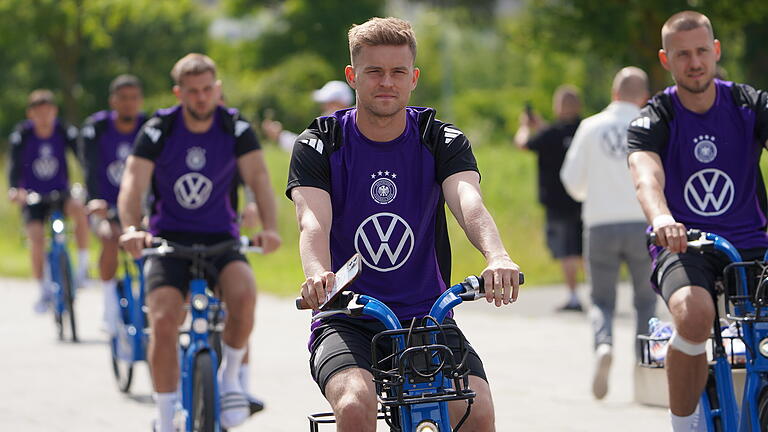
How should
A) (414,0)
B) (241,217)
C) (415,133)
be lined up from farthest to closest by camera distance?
1. (414,0)
2. (241,217)
3. (415,133)

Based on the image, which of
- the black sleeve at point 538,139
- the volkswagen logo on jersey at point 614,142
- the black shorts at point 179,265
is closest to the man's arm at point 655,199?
the black shorts at point 179,265

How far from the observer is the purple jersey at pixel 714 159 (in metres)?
6.27

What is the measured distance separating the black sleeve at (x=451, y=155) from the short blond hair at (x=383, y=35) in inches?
13.0

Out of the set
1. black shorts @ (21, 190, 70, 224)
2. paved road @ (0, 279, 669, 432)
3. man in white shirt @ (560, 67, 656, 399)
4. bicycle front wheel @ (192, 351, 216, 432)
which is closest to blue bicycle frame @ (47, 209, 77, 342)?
paved road @ (0, 279, 669, 432)

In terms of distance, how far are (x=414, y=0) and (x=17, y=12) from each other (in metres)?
18.9

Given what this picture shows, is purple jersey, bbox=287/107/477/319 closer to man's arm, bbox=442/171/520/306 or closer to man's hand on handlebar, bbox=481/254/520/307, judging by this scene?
man's arm, bbox=442/171/520/306

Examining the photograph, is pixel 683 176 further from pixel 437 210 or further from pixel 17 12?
pixel 17 12

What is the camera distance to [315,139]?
509 centimetres

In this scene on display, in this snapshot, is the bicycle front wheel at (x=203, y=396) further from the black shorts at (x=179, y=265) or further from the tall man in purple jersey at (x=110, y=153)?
the tall man in purple jersey at (x=110, y=153)

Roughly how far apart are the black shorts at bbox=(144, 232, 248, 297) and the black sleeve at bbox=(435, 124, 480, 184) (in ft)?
8.42

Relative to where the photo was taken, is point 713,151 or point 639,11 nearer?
point 713,151

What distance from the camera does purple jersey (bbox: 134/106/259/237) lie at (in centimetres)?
757

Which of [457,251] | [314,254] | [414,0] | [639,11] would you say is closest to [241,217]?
[314,254]

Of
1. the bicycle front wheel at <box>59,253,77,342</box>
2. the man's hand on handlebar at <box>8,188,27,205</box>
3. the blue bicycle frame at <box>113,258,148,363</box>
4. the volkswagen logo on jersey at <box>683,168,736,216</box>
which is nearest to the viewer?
the volkswagen logo on jersey at <box>683,168,736,216</box>
